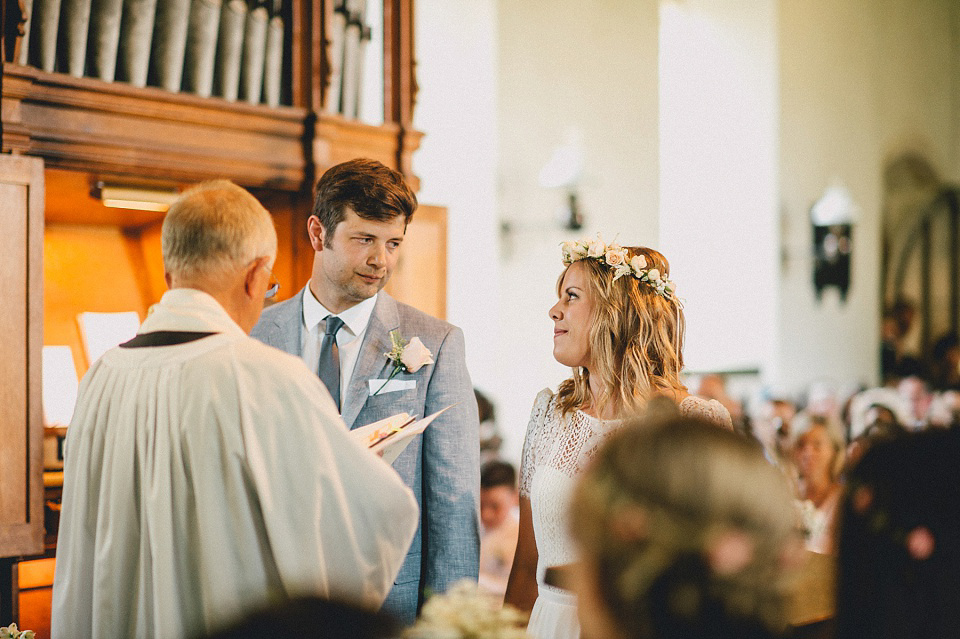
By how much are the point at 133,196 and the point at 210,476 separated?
1839 mm

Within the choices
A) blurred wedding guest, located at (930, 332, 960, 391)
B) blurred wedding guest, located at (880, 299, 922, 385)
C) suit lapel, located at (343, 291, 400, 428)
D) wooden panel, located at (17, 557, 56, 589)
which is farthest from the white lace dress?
blurred wedding guest, located at (880, 299, 922, 385)

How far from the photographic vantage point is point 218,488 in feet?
5.17

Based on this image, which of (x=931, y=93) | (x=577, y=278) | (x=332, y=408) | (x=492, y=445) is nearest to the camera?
(x=332, y=408)

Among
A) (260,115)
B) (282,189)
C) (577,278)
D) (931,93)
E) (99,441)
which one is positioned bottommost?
(99,441)

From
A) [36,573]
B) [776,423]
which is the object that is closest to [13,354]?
[36,573]

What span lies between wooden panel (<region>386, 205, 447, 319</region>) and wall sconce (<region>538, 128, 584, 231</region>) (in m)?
2.56

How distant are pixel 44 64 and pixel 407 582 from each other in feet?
6.48

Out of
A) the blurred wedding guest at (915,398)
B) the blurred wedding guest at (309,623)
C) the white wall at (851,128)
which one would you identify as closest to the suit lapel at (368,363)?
the blurred wedding guest at (309,623)

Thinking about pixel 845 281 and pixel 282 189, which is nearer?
pixel 282 189

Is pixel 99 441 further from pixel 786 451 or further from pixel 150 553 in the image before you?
pixel 786 451

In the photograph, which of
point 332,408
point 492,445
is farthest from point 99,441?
point 492,445

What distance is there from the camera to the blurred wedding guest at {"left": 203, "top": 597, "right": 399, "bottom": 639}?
93cm

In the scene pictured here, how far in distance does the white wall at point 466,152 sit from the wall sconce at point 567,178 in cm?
40

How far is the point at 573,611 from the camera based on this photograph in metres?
2.26
